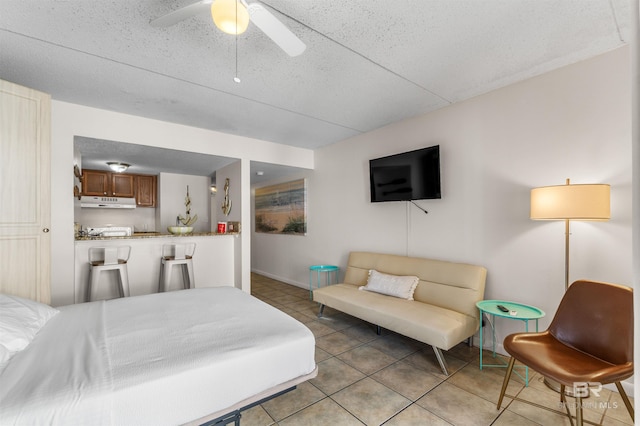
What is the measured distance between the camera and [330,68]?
2.35 metres

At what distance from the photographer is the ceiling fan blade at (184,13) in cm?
139

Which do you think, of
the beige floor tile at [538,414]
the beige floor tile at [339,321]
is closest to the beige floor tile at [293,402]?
the beige floor tile at [339,321]

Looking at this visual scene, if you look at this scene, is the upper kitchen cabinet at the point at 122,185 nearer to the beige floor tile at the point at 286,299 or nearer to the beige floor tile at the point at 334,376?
the beige floor tile at the point at 286,299

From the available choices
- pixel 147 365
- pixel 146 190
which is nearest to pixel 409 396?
pixel 147 365

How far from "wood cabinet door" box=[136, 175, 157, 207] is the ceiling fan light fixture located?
595 centimetres

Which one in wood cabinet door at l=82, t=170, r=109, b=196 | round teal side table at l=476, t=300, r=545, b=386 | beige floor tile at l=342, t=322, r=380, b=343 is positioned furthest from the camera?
wood cabinet door at l=82, t=170, r=109, b=196

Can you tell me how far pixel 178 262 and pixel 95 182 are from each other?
11.8 ft

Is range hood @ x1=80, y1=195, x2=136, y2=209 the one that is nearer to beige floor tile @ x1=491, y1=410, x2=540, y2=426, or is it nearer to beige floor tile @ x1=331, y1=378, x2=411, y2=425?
beige floor tile @ x1=331, y1=378, x2=411, y2=425

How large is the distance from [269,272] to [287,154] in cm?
292

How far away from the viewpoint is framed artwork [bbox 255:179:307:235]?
5352 mm

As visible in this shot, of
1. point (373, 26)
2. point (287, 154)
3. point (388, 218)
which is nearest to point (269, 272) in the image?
point (287, 154)

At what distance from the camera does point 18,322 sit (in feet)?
5.44

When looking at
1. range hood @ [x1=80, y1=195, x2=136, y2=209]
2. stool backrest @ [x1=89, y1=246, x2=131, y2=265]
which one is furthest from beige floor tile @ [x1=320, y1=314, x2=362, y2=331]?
range hood @ [x1=80, y1=195, x2=136, y2=209]

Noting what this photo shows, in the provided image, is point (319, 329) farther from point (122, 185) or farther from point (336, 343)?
point (122, 185)
